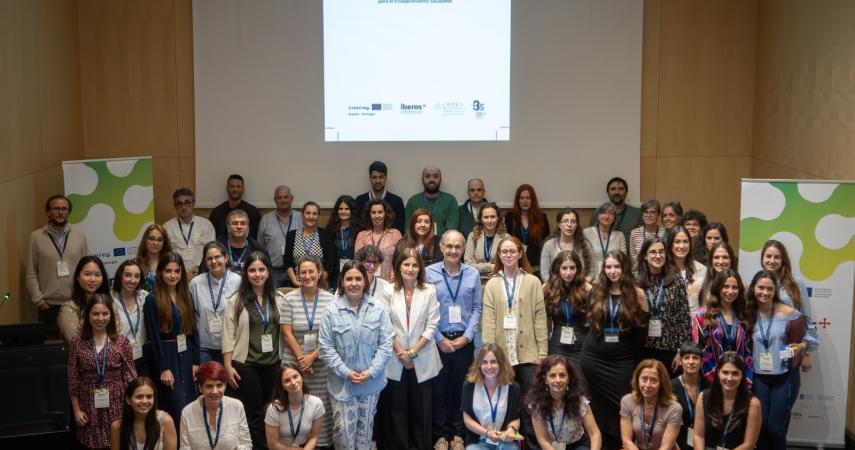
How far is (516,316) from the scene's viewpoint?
19.1 ft

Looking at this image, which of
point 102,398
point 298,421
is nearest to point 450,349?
point 298,421

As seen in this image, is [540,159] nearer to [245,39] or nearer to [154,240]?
[245,39]

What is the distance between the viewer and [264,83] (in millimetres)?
8828

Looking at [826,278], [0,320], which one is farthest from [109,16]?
[826,278]

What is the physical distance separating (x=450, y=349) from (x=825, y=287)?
250 cm

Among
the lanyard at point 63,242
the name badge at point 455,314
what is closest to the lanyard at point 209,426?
the name badge at point 455,314

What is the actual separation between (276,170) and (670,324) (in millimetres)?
4448

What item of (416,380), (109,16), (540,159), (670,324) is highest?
(109,16)

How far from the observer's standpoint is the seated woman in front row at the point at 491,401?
519 centimetres

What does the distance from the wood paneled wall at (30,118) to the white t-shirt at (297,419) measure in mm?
2881

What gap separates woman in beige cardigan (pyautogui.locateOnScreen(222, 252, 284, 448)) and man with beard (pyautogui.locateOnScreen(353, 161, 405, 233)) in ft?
9.15

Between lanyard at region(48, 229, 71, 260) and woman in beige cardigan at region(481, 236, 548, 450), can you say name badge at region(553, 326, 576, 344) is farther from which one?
lanyard at region(48, 229, 71, 260)

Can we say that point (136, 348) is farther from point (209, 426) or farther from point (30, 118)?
point (30, 118)

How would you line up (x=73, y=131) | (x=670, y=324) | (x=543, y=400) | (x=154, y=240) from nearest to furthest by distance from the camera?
(x=543, y=400), (x=670, y=324), (x=154, y=240), (x=73, y=131)
